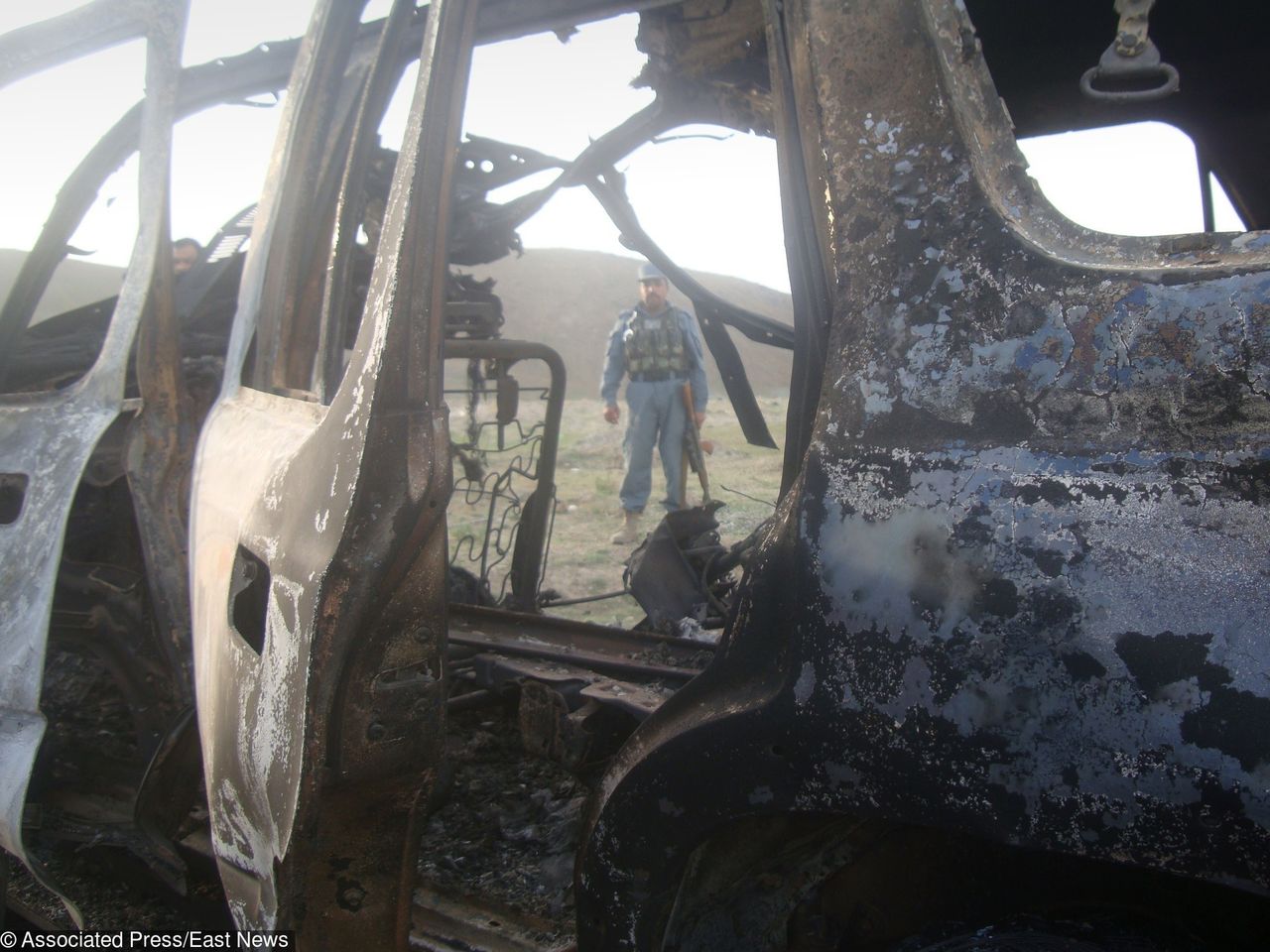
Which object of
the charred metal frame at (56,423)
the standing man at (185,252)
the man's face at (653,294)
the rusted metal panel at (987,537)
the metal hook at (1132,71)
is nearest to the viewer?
the rusted metal panel at (987,537)

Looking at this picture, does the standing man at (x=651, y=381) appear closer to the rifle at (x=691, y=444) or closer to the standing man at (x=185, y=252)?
the rifle at (x=691, y=444)

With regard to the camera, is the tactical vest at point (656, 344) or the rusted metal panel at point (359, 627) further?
the tactical vest at point (656, 344)

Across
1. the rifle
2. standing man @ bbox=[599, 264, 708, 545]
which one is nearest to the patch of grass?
the rifle

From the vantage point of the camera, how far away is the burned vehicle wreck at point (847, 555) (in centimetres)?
86

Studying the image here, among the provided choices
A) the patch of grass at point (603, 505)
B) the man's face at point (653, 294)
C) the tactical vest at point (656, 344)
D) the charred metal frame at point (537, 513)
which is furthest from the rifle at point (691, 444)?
the charred metal frame at point (537, 513)

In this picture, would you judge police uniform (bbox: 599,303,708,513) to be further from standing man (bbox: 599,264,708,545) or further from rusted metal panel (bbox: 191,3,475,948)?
rusted metal panel (bbox: 191,3,475,948)

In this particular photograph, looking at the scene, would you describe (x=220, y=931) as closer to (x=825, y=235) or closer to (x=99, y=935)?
(x=99, y=935)

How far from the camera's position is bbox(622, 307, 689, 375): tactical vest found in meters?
7.79

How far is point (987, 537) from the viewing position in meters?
0.92

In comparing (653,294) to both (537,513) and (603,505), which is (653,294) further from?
(537,513)

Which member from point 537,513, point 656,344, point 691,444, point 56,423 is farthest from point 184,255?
point 691,444

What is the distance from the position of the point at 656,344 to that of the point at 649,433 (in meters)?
0.76

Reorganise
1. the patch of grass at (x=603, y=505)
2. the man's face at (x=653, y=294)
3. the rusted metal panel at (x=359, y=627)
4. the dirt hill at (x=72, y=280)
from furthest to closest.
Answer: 1. the dirt hill at (x=72, y=280)
2. the man's face at (x=653, y=294)
3. the patch of grass at (x=603, y=505)
4. the rusted metal panel at (x=359, y=627)

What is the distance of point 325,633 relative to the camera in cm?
125
